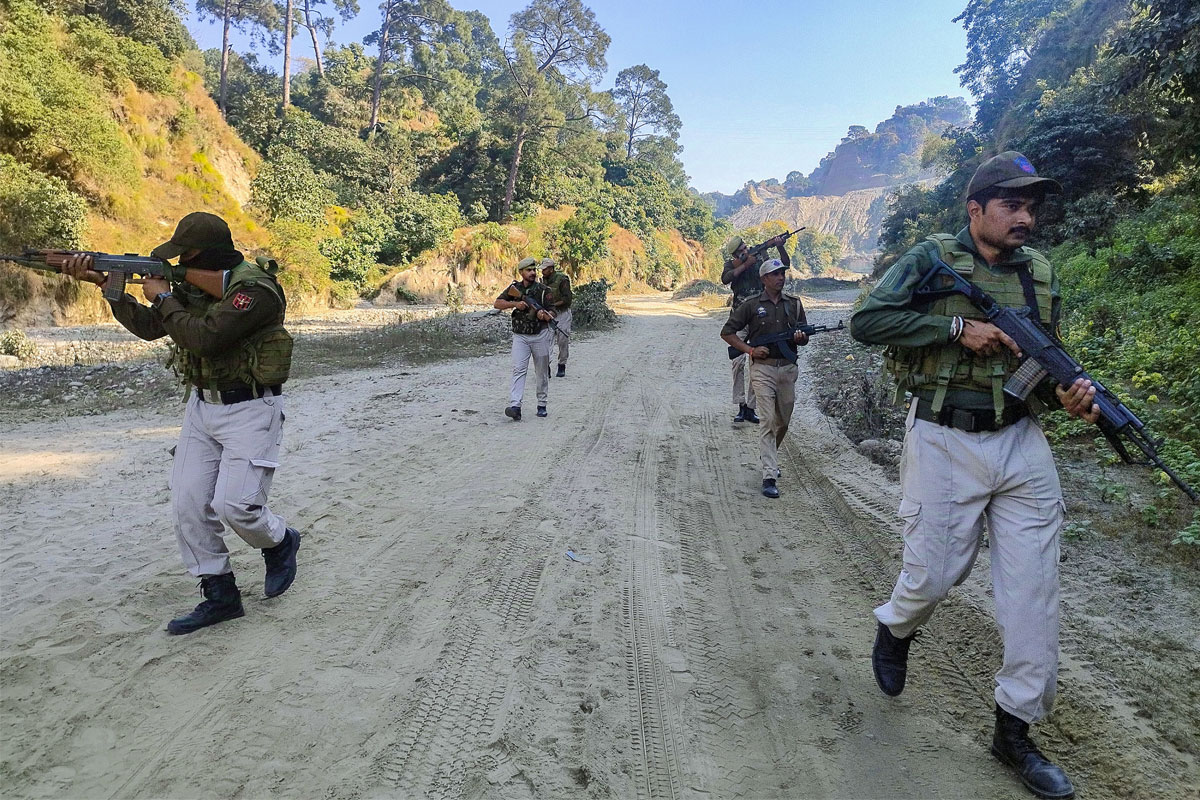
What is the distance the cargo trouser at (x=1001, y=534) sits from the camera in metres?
2.26

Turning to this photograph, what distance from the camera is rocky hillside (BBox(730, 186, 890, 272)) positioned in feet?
409

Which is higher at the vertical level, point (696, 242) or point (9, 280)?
point (696, 242)

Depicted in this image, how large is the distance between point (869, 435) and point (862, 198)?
146 meters

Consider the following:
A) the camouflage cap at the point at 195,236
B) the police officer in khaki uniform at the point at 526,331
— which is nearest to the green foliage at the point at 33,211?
the police officer in khaki uniform at the point at 526,331

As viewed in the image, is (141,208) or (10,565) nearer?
(10,565)

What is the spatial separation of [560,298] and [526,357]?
6.83 feet

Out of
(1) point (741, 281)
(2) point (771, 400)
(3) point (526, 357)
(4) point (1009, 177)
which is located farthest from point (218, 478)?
(1) point (741, 281)

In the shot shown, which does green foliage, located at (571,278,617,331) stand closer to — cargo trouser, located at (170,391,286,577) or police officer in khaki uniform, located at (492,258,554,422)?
police officer in khaki uniform, located at (492,258,554,422)

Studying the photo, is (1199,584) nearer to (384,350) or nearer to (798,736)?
(798,736)

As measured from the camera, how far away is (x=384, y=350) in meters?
12.2

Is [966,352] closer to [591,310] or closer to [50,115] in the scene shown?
[591,310]

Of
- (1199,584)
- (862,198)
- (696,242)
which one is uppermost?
(862,198)

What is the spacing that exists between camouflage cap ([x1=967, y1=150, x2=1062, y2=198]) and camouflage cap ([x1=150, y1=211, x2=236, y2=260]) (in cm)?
331

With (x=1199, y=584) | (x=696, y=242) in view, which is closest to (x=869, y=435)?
(x=1199, y=584)
